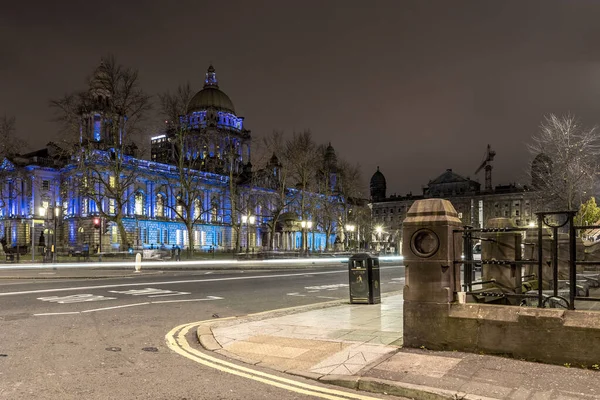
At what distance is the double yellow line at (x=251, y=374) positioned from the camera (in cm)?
534

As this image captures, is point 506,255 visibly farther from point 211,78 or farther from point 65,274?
point 211,78

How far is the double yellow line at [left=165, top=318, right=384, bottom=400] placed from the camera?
5.34 meters

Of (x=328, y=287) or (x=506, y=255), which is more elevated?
(x=506, y=255)

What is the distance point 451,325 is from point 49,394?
16.7ft

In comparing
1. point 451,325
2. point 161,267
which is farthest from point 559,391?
point 161,267

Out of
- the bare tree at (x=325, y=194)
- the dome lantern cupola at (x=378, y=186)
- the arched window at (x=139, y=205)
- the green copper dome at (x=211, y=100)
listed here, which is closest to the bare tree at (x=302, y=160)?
the bare tree at (x=325, y=194)

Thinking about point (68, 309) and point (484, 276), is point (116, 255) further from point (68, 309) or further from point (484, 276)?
point (484, 276)

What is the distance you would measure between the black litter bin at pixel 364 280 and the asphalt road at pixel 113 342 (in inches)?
65.3

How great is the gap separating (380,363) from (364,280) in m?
6.52

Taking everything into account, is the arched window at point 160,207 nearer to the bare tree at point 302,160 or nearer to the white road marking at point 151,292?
the bare tree at point 302,160

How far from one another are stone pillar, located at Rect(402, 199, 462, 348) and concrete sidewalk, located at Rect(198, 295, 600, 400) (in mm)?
352

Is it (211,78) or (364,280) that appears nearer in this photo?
(364,280)

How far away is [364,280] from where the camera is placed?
12.7 meters

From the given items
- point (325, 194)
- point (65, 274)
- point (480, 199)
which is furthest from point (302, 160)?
point (480, 199)
